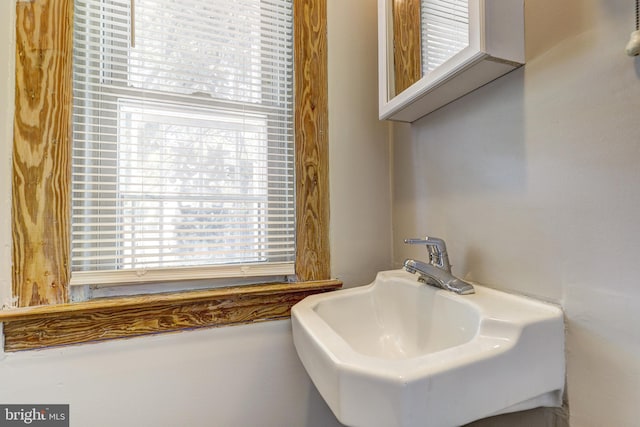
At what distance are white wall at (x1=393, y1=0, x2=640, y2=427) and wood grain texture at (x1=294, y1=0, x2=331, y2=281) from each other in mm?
448

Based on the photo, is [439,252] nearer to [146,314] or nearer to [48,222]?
[146,314]

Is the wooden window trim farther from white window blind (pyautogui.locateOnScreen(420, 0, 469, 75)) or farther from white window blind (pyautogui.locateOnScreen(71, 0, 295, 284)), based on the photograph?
white window blind (pyautogui.locateOnScreen(420, 0, 469, 75))

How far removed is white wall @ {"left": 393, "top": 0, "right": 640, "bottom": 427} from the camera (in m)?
0.48

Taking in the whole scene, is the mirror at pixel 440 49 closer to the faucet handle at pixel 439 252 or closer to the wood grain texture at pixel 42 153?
the faucet handle at pixel 439 252

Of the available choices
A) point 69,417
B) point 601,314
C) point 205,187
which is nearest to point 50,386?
point 69,417

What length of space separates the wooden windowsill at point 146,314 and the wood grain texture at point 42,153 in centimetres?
5

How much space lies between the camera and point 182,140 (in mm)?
869

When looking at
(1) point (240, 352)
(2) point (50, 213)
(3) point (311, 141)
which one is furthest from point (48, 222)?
(3) point (311, 141)

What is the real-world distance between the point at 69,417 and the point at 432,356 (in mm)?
909

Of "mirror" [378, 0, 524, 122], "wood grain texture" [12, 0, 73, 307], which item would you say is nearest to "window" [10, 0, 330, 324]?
"wood grain texture" [12, 0, 73, 307]

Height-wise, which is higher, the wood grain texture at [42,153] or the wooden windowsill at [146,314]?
the wood grain texture at [42,153]

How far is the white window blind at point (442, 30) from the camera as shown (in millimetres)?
676

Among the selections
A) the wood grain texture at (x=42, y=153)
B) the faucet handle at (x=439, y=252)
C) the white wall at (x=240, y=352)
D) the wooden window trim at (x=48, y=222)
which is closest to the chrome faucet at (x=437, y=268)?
the faucet handle at (x=439, y=252)

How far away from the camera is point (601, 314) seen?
51cm
